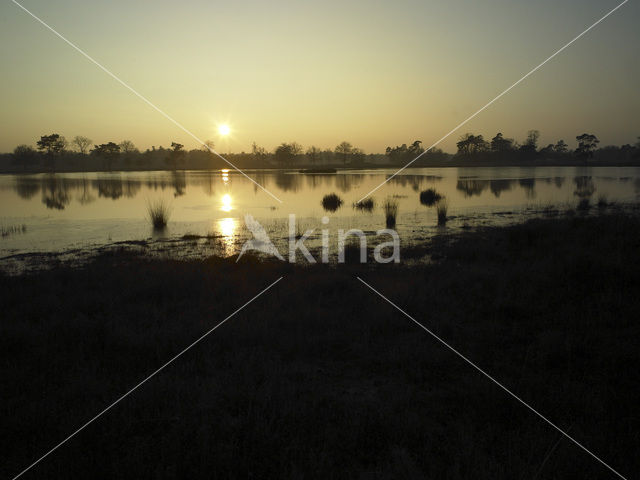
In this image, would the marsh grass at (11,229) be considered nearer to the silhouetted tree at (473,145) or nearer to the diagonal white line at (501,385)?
the diagonal white line at (501,385)

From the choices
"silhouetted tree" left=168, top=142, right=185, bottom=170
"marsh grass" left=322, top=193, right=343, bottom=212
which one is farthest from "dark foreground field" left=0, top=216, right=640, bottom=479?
"silhouetted tree" left=168, top=142, right=185, bottom=170

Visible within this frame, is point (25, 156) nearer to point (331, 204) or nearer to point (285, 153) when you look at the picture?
point (285, 153)

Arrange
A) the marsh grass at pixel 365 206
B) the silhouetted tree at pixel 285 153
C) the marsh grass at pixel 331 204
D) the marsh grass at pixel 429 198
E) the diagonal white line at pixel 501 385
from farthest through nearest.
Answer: the silhouetted tree at pixel 285 153 → the marsh grass at pixel 429 198 → the marsh grass at pixel 331 204 → the marsh grass at pixel 365 206 → the diagonal white line at pixel 501 385

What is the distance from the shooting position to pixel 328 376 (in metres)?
5.15

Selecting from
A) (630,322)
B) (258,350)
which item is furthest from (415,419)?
(630,322)

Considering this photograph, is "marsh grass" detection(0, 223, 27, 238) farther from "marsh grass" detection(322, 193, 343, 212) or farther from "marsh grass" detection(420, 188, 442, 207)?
"marsh grass" detection(420, 188, 442, 207)

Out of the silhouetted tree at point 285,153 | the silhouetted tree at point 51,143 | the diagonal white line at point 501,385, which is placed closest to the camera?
the diagonal white line at point 501,385

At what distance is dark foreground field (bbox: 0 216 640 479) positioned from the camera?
354 centimetres

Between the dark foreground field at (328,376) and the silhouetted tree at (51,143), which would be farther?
the silhouetted tree at (51,143)

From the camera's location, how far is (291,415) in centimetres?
414

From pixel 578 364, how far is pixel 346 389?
315cm

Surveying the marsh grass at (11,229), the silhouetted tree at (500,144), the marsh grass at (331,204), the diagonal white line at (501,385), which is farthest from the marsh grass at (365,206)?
the silhouetted tree at (500,144)

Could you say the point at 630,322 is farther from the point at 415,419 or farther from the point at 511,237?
the point at 511,237

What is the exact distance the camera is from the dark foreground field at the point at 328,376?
354 cm
